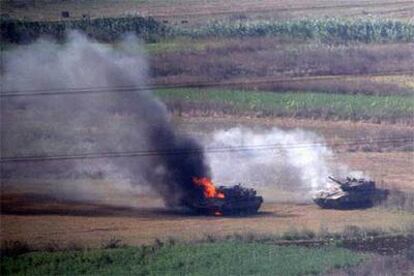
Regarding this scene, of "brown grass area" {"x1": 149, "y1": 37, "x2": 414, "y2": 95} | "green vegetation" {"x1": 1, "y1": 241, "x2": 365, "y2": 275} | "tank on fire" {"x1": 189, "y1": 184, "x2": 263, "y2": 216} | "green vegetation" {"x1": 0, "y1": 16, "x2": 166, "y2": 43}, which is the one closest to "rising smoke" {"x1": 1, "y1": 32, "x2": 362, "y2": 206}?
"green vegetation" {"x1": 0, "y1": 16, "x2": 166, "y2": 43}

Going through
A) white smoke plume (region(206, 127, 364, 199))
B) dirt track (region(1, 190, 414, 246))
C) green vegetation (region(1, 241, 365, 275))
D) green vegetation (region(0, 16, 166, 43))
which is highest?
green vegetation (region(0, 16, 166, 43))

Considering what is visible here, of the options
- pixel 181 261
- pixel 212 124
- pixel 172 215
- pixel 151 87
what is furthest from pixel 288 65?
pixel 181 261

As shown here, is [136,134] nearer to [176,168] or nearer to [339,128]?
[176,168]

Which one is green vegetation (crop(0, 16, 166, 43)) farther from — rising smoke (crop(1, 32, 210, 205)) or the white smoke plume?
the white smoke plume

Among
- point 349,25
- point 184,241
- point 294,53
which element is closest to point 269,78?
point 294,53

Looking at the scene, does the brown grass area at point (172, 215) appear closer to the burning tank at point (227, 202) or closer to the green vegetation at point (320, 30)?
the burning tank at point (227, 202)

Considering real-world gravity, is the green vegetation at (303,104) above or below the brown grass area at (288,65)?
below

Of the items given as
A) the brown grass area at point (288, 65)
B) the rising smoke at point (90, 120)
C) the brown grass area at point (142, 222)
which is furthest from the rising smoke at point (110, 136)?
the brown grass area at point (288, 65)

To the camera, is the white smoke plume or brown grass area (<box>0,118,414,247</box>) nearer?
brown grass area (<box>0,118,414,247</box>)
